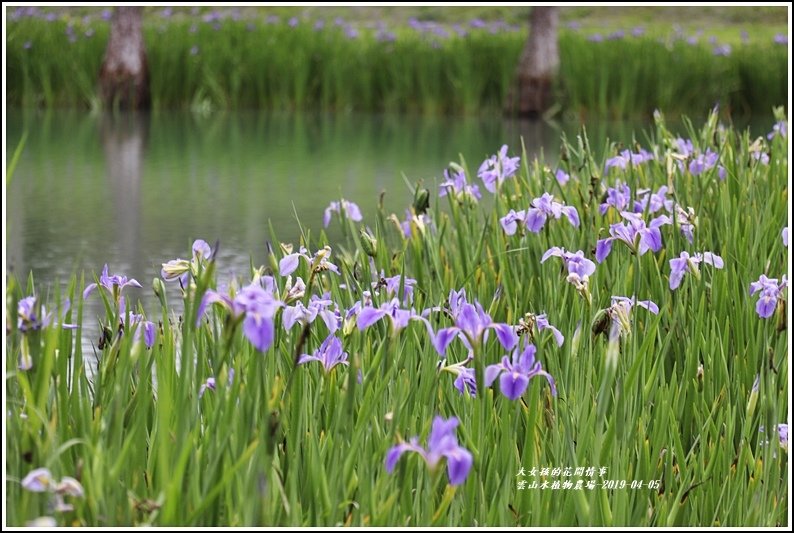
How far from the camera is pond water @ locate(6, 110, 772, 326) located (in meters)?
5.52

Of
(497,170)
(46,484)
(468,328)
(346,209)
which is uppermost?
(468,328)

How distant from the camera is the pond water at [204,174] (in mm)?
5520

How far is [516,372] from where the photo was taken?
1.81m

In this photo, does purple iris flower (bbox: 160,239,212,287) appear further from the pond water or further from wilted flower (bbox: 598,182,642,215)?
wilted flower (bbox: 598,182,642,215)

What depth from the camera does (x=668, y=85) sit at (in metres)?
13.0

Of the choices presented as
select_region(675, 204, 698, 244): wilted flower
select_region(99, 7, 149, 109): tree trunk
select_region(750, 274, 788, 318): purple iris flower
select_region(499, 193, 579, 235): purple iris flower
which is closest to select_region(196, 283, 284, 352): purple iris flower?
select_region(750, 274, 788, 318): purple iris flower

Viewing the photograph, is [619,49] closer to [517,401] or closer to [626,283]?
[626,283]

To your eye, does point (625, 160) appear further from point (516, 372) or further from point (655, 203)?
point (516, 372)

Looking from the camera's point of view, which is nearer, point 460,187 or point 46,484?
point 46,484

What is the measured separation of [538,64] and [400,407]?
38.0 feet

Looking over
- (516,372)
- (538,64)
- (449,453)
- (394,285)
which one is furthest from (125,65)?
(449,453)

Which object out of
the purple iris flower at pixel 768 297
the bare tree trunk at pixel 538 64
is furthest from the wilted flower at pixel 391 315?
the bare tree trunk at pixel 538 64

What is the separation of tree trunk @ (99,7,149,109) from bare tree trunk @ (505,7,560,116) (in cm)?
427

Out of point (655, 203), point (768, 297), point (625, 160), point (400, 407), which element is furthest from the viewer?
point (625, 160)
